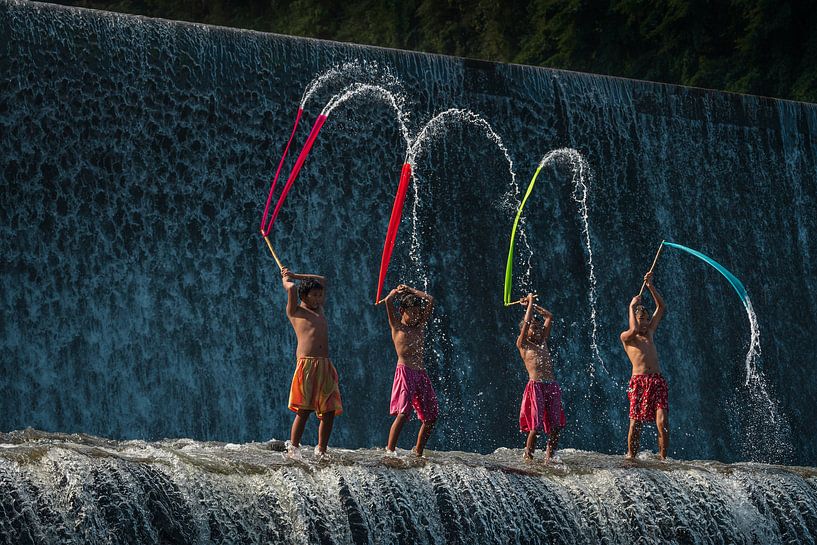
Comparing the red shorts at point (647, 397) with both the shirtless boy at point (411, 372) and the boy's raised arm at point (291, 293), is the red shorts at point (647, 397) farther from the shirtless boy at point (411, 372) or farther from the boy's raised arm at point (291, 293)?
the boy's raised arm at point (291, 293)

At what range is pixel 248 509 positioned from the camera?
8789 millimetres

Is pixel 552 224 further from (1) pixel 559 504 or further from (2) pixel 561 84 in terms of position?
(1) pixel 559 504

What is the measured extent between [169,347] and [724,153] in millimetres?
7503

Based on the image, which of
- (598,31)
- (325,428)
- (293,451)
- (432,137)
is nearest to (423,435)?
(325,428)

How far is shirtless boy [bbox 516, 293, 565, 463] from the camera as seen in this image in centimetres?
1172

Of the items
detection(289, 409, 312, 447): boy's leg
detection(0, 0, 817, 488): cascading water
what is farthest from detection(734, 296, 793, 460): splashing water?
detection(289, 409, 312, 447): boy's leg

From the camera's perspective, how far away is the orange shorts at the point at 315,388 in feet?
32.8

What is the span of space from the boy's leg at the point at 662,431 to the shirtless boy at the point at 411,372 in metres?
2.25

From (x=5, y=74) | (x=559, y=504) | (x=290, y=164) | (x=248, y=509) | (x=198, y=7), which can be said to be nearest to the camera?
(x=248, y=509)

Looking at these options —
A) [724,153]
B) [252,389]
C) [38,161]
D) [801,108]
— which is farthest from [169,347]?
[801,108]

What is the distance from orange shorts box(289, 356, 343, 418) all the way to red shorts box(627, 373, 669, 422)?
10.6 ft

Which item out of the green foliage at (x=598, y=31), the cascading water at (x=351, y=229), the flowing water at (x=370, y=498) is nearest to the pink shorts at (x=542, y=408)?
the flowing water at (x=370, y=498)

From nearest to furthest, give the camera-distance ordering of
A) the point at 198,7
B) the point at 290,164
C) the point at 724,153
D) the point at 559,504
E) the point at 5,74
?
the point at 559,504
the point at 5,74
the point at 290,164
the point at 724,153
the point at 198,7

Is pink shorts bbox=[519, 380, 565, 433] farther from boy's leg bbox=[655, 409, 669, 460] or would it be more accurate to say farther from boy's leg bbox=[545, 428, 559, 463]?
boy's leg bbox=[655, 409, 669, 460]
